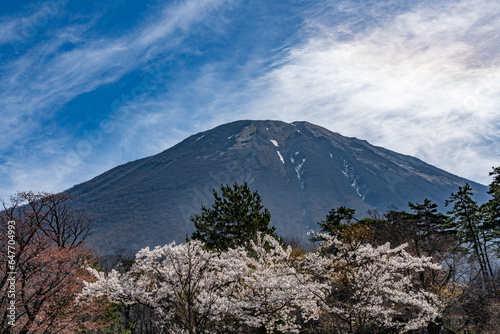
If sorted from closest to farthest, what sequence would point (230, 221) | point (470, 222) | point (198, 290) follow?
→ point (198, 290) < point (230, 221) < point (470, 222)

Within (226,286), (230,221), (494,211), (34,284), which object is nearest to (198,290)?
(226,286)

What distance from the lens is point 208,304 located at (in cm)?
1134

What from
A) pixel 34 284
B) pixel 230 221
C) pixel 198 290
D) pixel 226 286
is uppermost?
pixel 230 221

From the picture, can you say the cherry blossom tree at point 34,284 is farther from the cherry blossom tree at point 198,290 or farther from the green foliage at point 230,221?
the green foliage at point 230,221

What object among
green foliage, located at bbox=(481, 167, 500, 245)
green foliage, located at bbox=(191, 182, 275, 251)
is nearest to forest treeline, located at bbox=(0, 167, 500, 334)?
green foliage, located at bbox=(191, 182, 275, 251)

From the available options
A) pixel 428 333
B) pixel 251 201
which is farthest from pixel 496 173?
pixel 251 201

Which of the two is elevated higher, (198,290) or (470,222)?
(198,290)

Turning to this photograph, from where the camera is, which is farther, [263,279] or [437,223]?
[437,223]

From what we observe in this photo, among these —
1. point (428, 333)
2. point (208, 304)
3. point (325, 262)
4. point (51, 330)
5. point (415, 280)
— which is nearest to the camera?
point (208, 304)

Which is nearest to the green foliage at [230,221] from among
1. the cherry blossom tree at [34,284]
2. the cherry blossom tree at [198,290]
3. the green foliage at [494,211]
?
the cherry blossom tree at [34,284]

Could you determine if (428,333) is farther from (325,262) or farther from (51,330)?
(51,330)

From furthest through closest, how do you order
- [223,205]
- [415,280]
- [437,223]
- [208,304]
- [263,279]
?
[437,223] < [223,205] < [415,280] < [263,279] < [208,304]

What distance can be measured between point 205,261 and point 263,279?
7.78 feet

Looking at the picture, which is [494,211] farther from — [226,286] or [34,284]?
[34,284]
